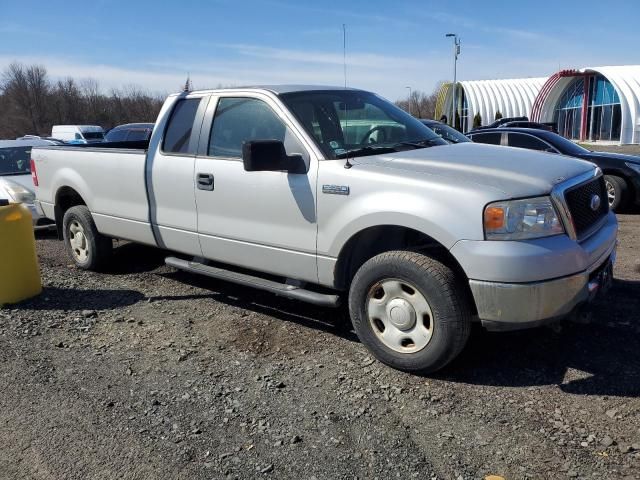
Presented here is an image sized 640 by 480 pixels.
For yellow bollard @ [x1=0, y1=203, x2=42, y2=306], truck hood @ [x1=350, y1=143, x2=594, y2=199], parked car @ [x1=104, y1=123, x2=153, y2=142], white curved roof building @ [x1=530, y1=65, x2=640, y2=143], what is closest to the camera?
A: truck hood @ [x1=350, y1=143, x2=594, y2=199]

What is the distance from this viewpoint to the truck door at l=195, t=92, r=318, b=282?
4.32 meters

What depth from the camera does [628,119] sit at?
35.5m

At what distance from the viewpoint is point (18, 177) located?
9.64 meters

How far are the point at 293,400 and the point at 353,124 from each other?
87.9 inches

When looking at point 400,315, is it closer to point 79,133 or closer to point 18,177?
point 18,177

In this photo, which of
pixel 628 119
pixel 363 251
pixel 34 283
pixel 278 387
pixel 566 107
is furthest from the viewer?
pixel 566 107

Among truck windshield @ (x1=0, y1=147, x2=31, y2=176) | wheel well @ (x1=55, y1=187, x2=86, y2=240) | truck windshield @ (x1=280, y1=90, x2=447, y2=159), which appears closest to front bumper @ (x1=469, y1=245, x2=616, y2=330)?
truck windshield @ (x1=280, y1=90, x2=447, y2=159)

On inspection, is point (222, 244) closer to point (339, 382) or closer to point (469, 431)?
point (339, 382)

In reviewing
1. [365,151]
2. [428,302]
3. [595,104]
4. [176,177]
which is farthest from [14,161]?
[595,104]

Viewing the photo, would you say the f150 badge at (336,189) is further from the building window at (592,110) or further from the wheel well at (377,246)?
the building window at (592,110)

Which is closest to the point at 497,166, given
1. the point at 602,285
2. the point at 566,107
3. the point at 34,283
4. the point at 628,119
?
the point at 602,285

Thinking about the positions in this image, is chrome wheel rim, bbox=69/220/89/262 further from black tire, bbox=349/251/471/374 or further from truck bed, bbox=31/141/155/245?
black tire, bbox=349/251/471/374

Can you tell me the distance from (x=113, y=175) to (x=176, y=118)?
A: 3.28 feet

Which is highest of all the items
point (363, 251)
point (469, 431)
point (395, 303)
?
point (363, 251)
